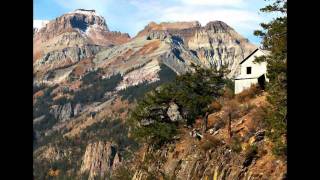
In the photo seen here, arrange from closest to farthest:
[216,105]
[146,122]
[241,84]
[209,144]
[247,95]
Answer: [209,144]
[247,95]
[216,105]
[146,122]
[241,84]

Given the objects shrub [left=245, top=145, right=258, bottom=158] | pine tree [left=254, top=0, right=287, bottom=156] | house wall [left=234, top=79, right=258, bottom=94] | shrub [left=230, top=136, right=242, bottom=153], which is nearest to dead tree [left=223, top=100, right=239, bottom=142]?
shrub [left=230, top=136, right=242, bottom=153]

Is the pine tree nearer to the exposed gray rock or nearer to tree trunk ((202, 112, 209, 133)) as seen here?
tree trunk ((202, 112, 209, 133))

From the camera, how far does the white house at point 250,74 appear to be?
256 feet

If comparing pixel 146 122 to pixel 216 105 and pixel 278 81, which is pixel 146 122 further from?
pixel 278 81

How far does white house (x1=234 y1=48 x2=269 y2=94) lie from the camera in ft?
256

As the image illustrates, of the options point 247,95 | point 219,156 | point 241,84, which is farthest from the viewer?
point 241,84

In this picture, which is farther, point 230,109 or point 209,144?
point 230,109

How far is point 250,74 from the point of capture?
80.4 m

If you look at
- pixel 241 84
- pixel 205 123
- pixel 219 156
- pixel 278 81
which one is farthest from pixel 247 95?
pixel 278 81
